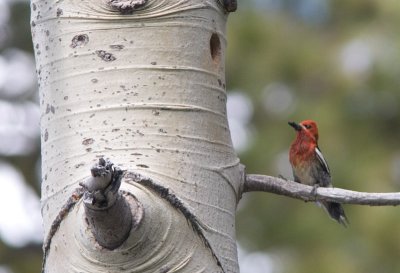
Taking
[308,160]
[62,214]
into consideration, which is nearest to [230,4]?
[62,214]

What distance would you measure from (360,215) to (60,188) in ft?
13.0

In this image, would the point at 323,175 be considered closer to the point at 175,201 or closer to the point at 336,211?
the point at 336,211

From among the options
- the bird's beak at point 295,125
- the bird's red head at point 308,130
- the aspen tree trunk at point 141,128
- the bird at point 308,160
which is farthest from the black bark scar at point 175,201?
the bird's red head at point 308,130

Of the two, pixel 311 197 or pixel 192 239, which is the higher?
pixel 311 197

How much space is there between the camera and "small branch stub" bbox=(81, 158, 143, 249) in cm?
148

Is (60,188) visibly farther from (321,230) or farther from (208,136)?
(321,230)

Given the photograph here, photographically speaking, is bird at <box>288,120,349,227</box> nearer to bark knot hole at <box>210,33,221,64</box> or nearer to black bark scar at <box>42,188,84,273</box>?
bark knot hole at <box>210,33,221,64</box>

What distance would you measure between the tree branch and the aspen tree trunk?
0.07m

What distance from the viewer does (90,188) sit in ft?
4.88

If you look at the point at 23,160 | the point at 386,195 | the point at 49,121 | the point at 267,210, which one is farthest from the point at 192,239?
the point at 23,160

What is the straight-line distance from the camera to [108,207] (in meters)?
1.51

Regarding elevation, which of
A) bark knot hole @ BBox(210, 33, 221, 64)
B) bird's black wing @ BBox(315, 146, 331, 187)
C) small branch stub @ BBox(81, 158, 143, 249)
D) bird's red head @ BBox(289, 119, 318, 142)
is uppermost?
bird's red head @ BBox(289, 119, 318, 142)

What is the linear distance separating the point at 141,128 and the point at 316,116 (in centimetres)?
417

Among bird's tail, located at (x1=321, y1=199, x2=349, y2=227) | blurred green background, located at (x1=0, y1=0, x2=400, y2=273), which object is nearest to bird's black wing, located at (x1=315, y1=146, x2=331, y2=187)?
bird's tail, located at (x1=321, y1=199, x2=349, y2=227)
